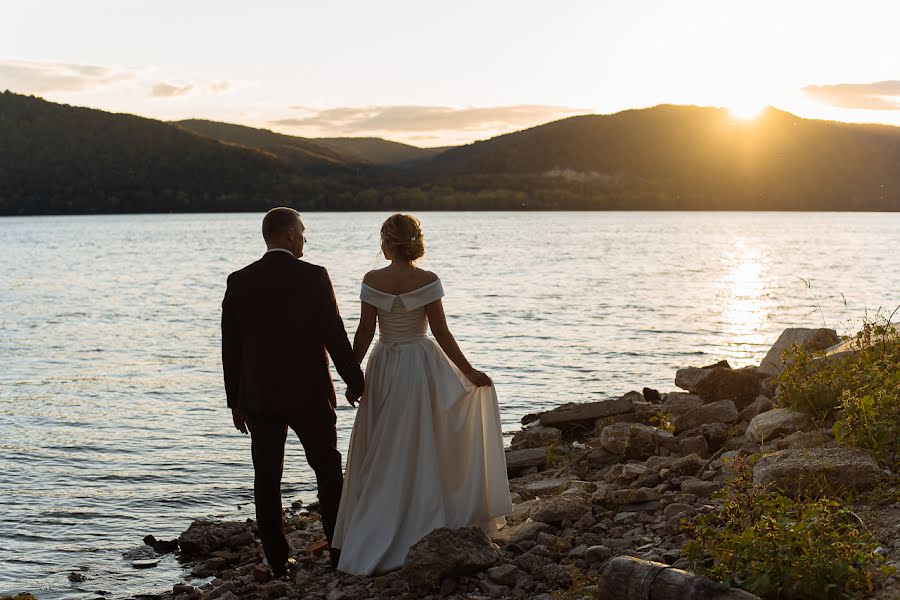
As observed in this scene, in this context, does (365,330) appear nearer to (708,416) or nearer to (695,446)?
(695,446)

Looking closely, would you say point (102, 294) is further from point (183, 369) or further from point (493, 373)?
point (493, 373)

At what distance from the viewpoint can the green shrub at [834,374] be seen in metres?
7.85

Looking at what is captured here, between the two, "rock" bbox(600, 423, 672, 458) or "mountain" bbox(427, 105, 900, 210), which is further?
"mountain" bbox(427, 105, 900, 210)

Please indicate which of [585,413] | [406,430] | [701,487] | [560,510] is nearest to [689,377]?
[585,413]

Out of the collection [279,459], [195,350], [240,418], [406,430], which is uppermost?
[240,418]

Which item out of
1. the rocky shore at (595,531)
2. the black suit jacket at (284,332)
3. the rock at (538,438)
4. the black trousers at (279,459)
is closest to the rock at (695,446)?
the rocky shore at (595,531)

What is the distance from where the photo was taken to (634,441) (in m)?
10.2

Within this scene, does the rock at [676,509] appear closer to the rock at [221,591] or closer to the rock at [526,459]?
the rock at [221,591]

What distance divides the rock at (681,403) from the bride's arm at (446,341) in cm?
642

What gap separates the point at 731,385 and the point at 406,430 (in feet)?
25.7

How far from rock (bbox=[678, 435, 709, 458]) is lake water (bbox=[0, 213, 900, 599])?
189 centimetres

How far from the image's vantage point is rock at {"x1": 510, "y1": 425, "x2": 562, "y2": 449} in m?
12.3

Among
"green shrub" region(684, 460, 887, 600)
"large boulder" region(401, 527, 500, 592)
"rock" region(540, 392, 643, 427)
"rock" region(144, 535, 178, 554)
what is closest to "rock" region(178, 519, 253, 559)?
"rock" region(144, 535, 178, 554)

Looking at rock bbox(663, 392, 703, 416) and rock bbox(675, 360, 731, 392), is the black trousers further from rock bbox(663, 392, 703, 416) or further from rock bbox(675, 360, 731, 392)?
rock bbox(675, 360, 731, 392)
